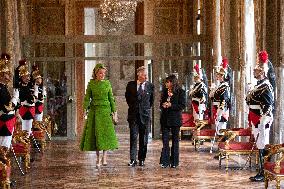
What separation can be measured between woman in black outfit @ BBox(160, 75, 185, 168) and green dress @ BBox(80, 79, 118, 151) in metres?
0.90

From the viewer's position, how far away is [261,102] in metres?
10.9

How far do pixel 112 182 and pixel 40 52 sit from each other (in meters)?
9.92

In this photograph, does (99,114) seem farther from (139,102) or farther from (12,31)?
(12,31)

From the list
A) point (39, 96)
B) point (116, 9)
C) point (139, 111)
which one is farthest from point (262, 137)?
point (116, 9)

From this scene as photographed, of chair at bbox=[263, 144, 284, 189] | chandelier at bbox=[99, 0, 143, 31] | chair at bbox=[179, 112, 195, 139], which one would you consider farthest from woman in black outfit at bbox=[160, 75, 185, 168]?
chandelier at bbox=[99, 0, 143, 31]

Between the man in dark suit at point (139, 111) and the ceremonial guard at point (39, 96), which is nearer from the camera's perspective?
the man in dark suit at point (139, 111)

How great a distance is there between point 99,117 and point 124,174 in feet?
3.96

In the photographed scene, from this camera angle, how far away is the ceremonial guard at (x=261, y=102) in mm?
10812

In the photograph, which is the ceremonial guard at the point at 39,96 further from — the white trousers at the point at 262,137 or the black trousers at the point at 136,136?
the white trousers at the point at 262,137

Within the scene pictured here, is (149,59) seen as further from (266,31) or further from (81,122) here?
(266,31)

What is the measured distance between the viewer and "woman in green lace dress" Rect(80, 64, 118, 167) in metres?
12.4

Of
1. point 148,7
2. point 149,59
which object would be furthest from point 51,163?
point 148,7

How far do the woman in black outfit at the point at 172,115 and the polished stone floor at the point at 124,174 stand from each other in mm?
225

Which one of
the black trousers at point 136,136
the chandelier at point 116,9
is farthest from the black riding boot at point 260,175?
the chandelier at point 116,9
